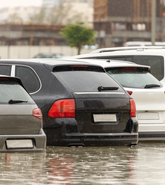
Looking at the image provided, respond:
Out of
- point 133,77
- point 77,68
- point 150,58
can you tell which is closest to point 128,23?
point 150,58

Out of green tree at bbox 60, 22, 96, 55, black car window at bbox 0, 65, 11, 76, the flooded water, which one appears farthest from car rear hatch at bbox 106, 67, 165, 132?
green tree at bbox 60, 22, 96, 55

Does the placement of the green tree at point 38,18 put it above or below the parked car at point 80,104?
above

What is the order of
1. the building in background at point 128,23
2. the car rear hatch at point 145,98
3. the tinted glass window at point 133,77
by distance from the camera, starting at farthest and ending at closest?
the building in background at point 128,23
the tinted glass window at point 133,77
the car rear hatch at point 145,98

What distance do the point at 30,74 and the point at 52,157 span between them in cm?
137

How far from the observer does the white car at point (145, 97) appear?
36.2 feet

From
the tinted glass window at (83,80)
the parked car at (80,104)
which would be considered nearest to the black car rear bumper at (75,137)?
the parked car at (80,104)

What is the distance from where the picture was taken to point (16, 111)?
→ 7.72 meters

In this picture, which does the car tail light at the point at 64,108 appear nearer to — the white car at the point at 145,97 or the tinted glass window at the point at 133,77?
the white car at the point at 145,97

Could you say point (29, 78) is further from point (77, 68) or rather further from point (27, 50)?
point (27, 50)

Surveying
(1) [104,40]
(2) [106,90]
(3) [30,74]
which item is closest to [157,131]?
(2) [106,90]

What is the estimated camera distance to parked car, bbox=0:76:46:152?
7.61 metres

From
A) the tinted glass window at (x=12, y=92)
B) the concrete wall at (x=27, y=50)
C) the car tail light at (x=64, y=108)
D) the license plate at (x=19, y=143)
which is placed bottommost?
the concrete wall at (x=27, y=50)

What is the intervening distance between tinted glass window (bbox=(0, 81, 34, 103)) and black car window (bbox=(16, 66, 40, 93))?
172cm

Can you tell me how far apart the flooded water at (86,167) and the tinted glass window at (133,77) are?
3.82ft
